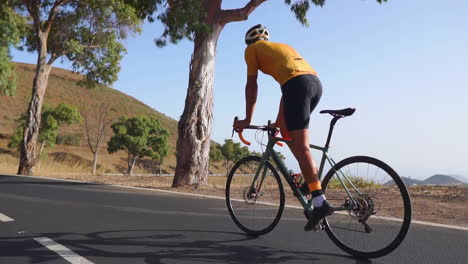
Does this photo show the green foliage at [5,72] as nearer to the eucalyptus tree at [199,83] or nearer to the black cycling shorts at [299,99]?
the eucalyptus tree at [199,83]

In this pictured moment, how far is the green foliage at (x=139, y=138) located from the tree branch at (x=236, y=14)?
155 ft

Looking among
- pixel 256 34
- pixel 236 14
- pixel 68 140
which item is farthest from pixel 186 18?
pixel 68 140

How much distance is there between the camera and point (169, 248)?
11.3ft

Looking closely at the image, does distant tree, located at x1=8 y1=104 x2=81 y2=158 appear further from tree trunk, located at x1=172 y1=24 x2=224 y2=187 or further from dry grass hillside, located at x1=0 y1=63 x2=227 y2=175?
tree trunk, located at x1=172 y1=24 x2=224 y2=187

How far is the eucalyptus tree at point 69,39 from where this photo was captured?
16344 mm

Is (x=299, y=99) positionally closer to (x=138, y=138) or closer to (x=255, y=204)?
(x=255, y=204)

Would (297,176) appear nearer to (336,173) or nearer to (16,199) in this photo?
(336,173)

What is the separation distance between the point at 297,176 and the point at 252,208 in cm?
77

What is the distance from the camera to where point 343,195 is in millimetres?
3498

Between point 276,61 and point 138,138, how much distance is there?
178 feet

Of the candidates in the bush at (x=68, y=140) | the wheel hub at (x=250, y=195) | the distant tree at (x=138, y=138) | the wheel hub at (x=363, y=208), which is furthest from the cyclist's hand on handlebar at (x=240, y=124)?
the bush at (x=68, y=140)

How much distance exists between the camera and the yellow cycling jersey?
361 cm

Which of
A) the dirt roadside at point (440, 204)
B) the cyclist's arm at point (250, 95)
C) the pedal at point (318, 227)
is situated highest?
the cyclist's arm at point (250, 95)

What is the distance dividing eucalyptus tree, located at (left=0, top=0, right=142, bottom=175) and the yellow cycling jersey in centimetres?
1326
